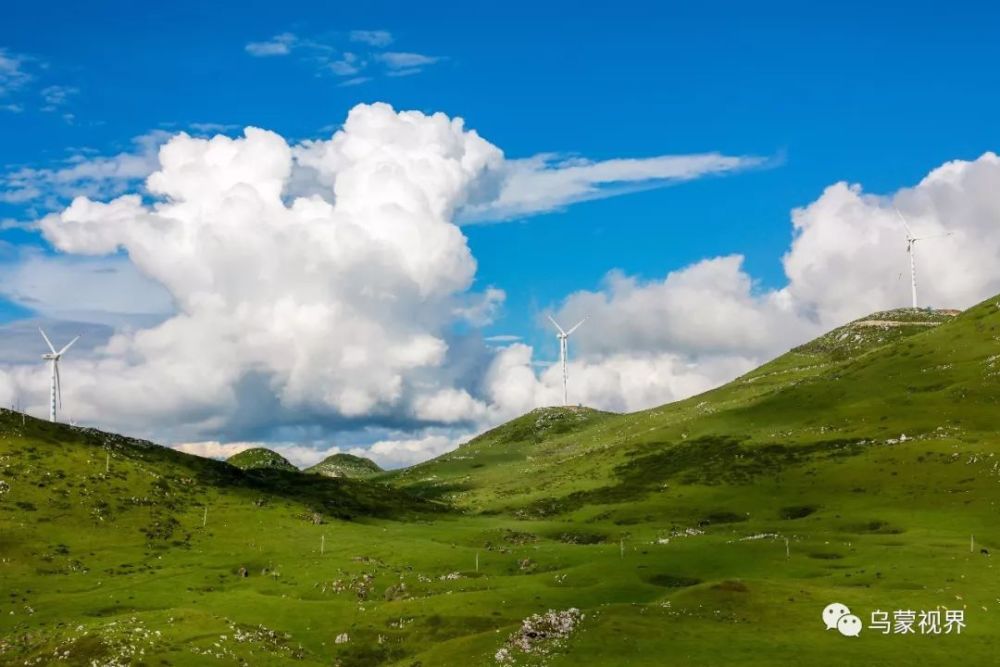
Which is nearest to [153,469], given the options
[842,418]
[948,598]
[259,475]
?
[259,475]

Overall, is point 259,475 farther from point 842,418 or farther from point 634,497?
point 842,418

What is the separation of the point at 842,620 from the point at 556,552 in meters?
54.4

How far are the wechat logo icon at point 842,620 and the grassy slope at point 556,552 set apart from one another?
152cm

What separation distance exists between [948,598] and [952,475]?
75.3 m

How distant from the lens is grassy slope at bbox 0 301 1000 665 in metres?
65.5

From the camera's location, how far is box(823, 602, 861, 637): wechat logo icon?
6059 centimetres

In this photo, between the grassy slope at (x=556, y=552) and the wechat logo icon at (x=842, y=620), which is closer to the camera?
the wechat logo icon at (x=842, y=620)

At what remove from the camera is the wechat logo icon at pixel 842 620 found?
199 ft

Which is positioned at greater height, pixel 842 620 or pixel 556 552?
pixel 556 552

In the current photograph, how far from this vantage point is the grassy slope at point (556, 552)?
65500mm

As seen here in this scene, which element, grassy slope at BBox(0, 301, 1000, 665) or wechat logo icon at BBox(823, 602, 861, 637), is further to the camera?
grassy slope at BBox(0, 301, 1000, 665)

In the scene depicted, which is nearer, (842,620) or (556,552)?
(842,620)

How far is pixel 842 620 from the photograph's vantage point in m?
62.2

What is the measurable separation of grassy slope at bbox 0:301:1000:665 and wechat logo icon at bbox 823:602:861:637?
1524 millimetres
